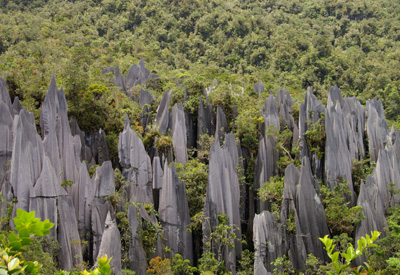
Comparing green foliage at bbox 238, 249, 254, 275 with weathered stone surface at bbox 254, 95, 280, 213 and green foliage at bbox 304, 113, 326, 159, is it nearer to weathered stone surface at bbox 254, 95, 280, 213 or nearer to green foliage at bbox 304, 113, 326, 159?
weathered stone surface at bbox 254, 95, 280, 213

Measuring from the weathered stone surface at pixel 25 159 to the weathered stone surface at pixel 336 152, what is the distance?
12.9 m

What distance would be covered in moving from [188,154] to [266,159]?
4127mm

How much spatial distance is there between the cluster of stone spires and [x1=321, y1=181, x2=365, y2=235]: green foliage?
1.21 feet

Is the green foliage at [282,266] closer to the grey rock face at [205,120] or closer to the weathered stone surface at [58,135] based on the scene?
the grey rock face at [205,120]

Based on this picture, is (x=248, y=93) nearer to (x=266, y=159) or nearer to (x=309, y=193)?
(x=266, y=159)

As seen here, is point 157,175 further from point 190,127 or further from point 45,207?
point 45,207

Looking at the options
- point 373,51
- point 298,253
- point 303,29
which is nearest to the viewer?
point 298,253

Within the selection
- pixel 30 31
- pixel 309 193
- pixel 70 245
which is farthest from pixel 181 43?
pixel 70 245

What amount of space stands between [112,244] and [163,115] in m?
8.56

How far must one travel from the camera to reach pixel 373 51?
39625mm

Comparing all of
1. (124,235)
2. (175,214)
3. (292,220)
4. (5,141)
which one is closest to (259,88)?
(292,220)

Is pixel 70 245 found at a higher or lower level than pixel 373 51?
Answer: lower

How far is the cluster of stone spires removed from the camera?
13.4m

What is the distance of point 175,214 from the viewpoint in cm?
1608
